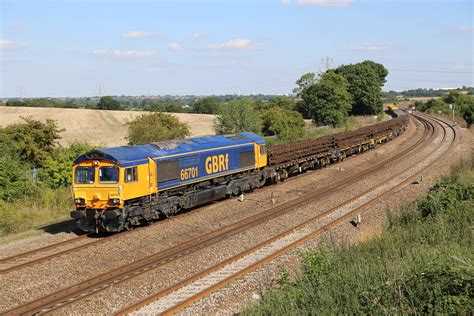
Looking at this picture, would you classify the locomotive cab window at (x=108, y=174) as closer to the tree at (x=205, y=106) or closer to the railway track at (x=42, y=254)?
the railway track at (x=42, y=254)

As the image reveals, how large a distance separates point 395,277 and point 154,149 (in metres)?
13.7

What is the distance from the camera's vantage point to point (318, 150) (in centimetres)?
3622

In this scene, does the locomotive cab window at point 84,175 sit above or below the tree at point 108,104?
below

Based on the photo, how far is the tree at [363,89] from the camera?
93000mm

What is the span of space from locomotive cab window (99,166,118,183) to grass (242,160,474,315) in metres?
8.55

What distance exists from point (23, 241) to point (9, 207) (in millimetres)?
4833

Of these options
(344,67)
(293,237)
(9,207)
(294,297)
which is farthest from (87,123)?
(294,297)

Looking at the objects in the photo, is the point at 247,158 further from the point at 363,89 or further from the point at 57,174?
the point at 363,89

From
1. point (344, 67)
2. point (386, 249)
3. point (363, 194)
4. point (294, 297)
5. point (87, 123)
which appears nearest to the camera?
point (294, 297)

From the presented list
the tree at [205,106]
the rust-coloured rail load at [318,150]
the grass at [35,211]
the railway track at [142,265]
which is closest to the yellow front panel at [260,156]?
the rust-coloured rail load at [318,150]

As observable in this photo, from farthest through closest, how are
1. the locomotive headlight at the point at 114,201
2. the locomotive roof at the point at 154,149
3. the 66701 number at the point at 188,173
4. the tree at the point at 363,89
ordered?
the tree at the point at 363,89 < the 66701 number at the point at 188,173 < the locomotive roof at the point at 154,149 < the locomotive headlight at the point at 114,201

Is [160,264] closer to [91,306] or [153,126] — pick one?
[91,306]

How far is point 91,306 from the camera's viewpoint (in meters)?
12.3

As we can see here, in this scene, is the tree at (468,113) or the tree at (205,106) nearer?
the tree at (468,113)
